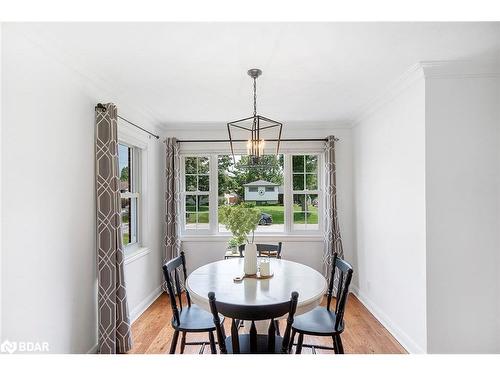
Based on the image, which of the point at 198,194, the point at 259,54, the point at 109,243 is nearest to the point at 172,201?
the point at 198,194

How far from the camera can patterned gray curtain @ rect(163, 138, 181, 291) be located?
4.25m

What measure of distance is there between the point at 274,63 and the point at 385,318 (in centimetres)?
277

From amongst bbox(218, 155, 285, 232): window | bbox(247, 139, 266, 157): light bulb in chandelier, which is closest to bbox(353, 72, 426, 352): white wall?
bbox(218, 155, 285, 232): window

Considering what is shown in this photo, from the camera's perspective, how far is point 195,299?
2000mm

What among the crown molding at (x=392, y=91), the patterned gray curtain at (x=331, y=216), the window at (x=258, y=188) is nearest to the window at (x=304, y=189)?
the window at (x=258, y=188)

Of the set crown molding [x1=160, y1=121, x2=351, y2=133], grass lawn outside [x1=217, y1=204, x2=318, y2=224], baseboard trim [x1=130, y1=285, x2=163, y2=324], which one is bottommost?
baseboard trim [x1=130, y1=285, x2=163, y2=324]

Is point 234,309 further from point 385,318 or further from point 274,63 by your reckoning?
point 385,318
